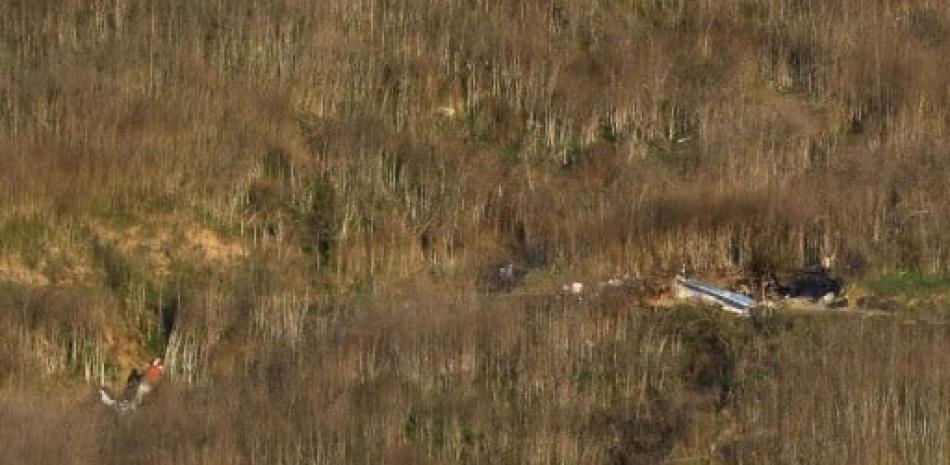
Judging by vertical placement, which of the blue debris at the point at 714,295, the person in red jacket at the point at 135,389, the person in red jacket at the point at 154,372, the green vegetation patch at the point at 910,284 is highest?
the green vegetation patch at the point at 910,284

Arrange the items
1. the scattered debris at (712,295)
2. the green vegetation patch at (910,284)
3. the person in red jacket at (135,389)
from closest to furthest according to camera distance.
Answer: the person in red jacket at (135,389) < the scattered debris at (712,295) < the green vegetation patch at (910,284)

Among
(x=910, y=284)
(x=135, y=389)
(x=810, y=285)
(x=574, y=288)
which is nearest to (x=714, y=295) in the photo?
(x=810, y=285)

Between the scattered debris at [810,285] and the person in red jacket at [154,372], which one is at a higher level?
the scattered debris at [810,285]

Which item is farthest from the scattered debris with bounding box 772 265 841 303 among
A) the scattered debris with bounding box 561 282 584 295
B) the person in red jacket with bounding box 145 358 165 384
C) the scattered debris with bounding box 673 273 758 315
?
the person in red jacket with bounding box 145 358 165 384

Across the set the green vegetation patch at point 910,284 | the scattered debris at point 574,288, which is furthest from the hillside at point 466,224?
the scattered debris at point 574,288

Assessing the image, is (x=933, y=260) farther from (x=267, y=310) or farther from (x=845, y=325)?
(x=267, y=310)

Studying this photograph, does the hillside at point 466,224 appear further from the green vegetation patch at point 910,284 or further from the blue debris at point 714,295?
the blue debris at point 714,295

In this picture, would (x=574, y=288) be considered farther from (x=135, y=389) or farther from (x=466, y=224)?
(x=135, y=389)

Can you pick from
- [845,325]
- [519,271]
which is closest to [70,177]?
[519,271]
